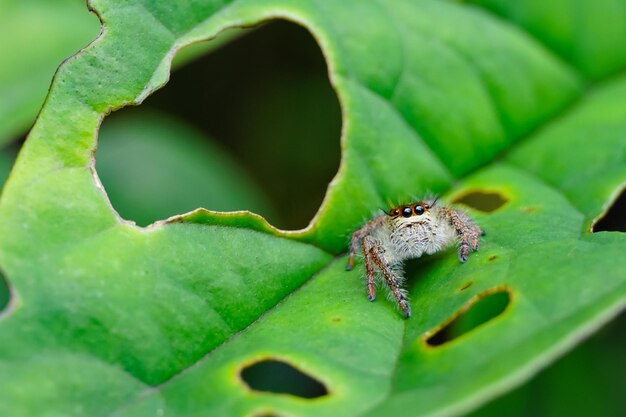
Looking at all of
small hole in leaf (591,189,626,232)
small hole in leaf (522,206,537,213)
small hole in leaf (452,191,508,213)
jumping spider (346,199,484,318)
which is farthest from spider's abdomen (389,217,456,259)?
small hole in leaf (591,189,626,232)

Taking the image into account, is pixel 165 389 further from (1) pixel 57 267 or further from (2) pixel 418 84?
(2) pixel 418 84

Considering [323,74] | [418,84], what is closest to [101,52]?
[418,84]

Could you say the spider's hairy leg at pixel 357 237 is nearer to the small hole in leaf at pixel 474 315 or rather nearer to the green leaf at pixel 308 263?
the green leaf at pixel 308 263

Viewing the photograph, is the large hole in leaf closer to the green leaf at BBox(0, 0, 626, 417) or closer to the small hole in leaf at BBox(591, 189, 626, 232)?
the green leaf at BBox(0, 0, 626, 417)

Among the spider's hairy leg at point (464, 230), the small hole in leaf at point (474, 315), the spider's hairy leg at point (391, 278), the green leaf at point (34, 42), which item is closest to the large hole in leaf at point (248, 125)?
the green leaf at point (34, 42)

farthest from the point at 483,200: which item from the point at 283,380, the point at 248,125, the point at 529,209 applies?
the point at 248,125

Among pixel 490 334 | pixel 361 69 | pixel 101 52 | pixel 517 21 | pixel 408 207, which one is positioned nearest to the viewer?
pixel 490 334
